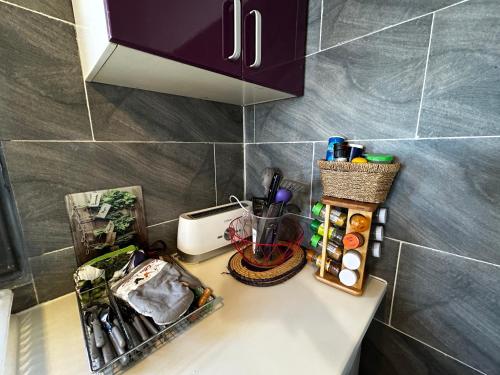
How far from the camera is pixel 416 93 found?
527 mm

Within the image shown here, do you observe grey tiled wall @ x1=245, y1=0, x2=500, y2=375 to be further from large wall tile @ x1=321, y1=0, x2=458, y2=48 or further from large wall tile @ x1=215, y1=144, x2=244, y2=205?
large wall tile @ x1=215, y1=144, x2=244, y2=205

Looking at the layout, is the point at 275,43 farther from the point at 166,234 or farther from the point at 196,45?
the point at 166,234

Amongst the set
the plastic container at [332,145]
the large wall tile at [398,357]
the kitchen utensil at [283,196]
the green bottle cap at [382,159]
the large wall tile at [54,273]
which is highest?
the plastic container at [332,145]

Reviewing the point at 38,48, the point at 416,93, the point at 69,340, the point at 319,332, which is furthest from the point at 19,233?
the point at 416,93

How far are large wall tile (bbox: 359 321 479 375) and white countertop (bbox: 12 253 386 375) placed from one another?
0.62ft

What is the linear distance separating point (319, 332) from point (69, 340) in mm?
564

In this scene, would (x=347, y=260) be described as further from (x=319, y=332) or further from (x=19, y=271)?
(x=19, y=271)

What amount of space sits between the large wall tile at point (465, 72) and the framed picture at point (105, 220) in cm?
89

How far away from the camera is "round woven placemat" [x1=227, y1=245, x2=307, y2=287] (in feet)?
2.08

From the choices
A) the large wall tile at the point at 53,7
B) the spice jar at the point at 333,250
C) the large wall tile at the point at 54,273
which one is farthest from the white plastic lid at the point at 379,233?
the large wall tile at the point at 53,7

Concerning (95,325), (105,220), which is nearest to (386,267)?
(95,325)

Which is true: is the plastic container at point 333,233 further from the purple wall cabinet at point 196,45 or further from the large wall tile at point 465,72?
the purple wall cabinet at point 196,45

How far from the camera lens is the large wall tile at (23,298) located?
0.52 metres

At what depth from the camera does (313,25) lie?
0.69m
